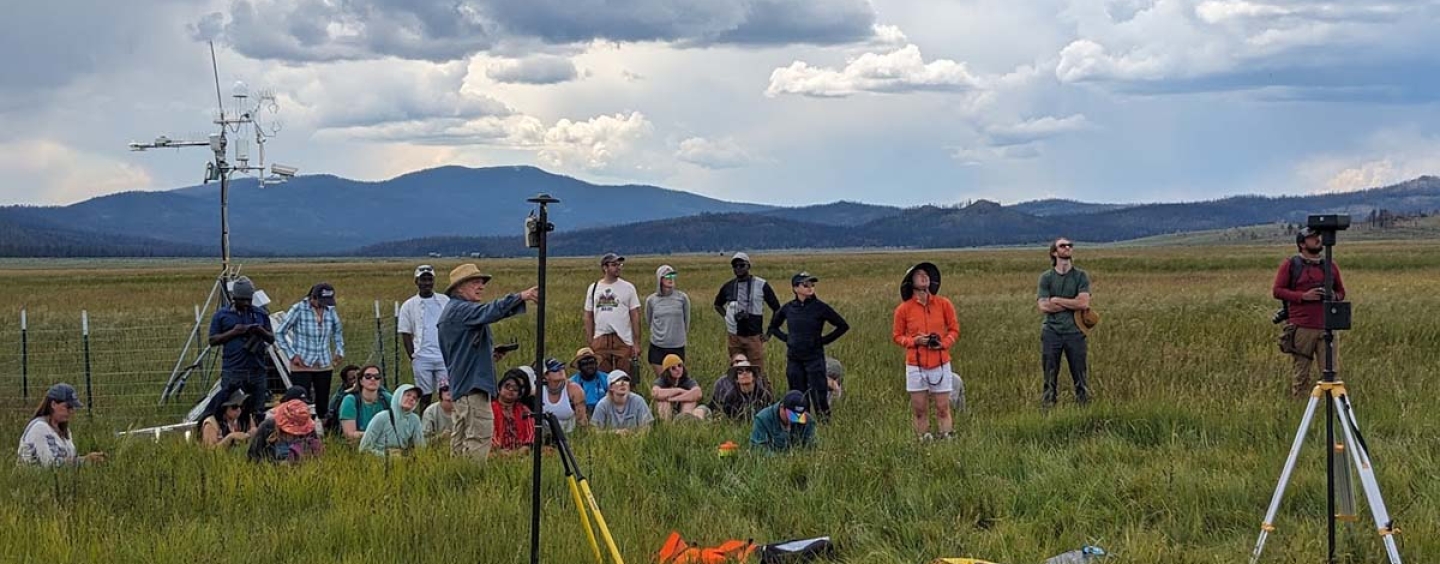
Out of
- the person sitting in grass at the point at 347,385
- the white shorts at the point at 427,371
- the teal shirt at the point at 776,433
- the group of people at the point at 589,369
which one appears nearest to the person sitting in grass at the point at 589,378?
the group of people at the point at 589,369

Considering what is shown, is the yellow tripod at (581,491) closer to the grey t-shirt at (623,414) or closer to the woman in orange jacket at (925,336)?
the woman in orange jacket at (925,336)

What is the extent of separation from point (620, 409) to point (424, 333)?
2131 millimetres

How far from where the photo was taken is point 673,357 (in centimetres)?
1196

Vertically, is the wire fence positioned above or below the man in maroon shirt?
below

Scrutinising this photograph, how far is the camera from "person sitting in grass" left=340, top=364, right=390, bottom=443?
10203mm

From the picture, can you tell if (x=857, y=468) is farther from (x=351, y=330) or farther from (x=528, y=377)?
(x=351, y=330)

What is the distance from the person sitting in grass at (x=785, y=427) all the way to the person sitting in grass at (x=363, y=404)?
10.9 feet

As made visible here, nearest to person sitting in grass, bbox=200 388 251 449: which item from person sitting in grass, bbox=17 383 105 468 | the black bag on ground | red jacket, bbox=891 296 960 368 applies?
person sitting in grass, bbox=17 383 105 468

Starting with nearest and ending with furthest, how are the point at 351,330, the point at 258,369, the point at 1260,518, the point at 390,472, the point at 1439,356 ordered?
the point at 1260,518 < the point at 390,472 < the point at 258,369 < the point at 1439,356 < the point at 351,330

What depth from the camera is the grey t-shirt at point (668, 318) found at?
12578 millimetres

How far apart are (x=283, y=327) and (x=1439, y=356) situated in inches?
506

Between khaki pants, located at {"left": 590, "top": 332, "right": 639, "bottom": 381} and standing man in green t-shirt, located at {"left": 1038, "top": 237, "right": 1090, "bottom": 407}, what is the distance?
405 centimetres

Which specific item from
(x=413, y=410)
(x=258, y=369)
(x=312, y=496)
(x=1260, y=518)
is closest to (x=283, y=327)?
(x=258, y=369)

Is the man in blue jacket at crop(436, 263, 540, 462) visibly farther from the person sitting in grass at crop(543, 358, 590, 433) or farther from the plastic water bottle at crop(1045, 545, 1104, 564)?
the plastic water bottle at crop(1045, 545, 1104, 564)
